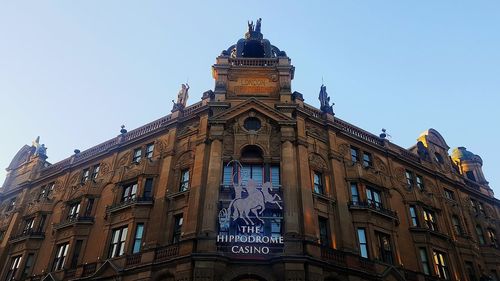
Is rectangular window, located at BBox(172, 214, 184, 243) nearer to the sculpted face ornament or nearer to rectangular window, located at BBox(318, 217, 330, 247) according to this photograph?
the sculpted face ornament

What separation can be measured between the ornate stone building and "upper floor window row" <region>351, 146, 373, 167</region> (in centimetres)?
14

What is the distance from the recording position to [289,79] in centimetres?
3291

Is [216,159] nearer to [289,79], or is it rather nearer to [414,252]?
[289,79]

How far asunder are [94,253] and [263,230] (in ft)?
44.2

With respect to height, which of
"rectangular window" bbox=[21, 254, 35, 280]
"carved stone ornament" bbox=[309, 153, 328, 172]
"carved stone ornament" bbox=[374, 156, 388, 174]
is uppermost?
"carved stone ornament" bbox=[374, 156, 388, 174]

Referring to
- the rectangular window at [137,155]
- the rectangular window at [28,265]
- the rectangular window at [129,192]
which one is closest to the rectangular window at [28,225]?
the rectangular window at [28,265]

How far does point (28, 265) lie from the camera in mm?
32781

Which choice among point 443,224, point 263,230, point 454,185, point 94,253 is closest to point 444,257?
point 443,224

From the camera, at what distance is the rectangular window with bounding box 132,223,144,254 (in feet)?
90.1

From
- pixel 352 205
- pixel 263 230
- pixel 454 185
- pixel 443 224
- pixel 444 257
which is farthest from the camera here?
pixel 454 185

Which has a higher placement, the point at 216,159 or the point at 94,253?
the point at 216,159

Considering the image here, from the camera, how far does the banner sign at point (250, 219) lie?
76.9 feet

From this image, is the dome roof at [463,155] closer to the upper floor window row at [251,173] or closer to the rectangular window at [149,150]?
the upper floor window row at [251,173]

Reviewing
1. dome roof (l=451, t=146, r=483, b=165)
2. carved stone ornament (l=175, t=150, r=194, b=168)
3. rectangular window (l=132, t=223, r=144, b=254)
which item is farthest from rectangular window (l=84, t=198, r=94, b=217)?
dome roof (l=451, t=146, r=483, b=165)
